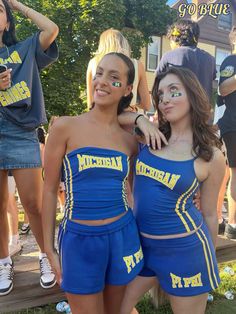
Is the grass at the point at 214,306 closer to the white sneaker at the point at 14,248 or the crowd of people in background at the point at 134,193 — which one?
the white sneaker at the point at 14,248

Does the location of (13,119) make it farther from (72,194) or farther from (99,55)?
(99,55)

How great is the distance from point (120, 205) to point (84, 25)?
1204 centimetres

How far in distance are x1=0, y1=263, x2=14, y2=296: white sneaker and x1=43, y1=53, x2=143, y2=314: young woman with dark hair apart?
84 cm

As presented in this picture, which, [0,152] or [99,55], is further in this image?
[99,55]

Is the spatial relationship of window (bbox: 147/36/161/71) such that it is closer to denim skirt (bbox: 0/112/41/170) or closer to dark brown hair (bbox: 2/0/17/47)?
dark brown hair (bbox: 2/0/17/47)

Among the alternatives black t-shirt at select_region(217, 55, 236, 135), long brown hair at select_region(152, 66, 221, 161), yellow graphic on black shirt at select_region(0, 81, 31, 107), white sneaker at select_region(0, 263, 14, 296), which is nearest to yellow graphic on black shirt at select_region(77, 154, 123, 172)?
long brown hair at select_region(152, 66, 221, 161)

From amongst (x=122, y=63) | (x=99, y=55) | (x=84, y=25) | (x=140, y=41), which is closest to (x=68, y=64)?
(x=84, y=25)

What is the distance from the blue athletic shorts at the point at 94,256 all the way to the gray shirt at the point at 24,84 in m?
0.90

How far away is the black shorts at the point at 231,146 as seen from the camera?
3529 mm

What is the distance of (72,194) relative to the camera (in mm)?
1871

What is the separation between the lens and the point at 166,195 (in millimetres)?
1932

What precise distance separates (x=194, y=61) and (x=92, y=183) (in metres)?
1.85

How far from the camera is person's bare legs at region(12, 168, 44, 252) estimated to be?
2.43 m

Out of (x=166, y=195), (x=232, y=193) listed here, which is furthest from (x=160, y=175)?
(x=232, y=193)
